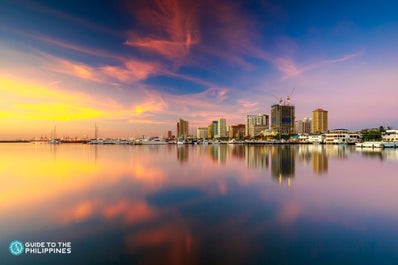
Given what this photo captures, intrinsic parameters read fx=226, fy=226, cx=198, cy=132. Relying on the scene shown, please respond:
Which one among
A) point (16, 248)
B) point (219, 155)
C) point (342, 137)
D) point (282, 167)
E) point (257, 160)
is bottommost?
point (219, 155)

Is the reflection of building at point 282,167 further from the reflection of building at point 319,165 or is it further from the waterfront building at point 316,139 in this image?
the waterfront building at point 316,139

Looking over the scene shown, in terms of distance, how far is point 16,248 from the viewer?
9711 millimetres

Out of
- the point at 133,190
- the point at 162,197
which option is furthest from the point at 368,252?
the point at 133,190

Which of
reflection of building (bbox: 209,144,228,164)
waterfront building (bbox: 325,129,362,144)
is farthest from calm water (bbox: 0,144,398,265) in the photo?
waterfront building (bbox: 325,129,362,144)

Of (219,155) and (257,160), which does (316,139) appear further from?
(257,160)

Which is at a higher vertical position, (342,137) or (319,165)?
(342,137)

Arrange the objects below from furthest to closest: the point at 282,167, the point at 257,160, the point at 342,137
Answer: the point at 342,137, the point at 257,160, the point at 282,167

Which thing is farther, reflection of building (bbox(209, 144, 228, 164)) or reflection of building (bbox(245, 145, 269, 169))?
reflection of building (bbox(209, 144, 228, 164))

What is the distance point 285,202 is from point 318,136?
173 metres

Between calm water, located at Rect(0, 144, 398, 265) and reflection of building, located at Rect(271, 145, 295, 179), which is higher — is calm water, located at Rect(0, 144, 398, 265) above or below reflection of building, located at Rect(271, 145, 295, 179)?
above

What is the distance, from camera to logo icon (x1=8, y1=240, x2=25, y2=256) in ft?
31.0

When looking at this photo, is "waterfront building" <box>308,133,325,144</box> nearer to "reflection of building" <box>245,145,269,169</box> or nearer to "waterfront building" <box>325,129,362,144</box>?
"waterfront building" <box>325,129,362,144</box>

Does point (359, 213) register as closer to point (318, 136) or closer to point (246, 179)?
point (246, 179)

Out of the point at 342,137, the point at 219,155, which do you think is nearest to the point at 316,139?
the point at 342,137
